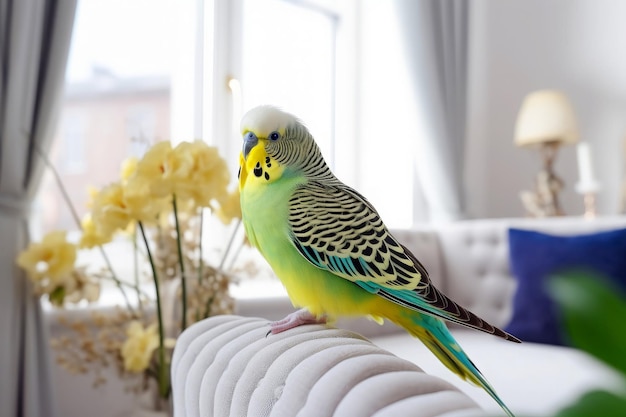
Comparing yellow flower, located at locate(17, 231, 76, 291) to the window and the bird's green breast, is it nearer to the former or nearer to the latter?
the window

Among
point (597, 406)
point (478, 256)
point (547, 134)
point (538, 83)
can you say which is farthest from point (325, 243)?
point (538, 83)

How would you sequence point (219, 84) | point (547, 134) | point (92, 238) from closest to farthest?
point (92, 238), point (219, 84), point (547, 134)

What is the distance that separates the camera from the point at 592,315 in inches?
6.3

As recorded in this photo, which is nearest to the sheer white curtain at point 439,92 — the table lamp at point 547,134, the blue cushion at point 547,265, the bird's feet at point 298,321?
the table lamp at point 547,134

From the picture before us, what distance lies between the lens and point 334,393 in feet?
1.84

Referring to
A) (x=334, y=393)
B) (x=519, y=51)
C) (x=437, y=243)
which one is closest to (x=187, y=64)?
(x=437, y=243)

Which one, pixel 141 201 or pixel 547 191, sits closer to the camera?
pixel 141 201

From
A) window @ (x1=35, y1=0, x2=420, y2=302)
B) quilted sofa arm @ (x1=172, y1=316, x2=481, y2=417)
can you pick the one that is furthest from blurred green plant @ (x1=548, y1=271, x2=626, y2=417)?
window @ (x1=35, y1=0, x2=420, y2=302)

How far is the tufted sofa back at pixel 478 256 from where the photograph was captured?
92.4 inches

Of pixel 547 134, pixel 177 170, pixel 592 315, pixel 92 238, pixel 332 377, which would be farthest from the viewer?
pixel 547 134

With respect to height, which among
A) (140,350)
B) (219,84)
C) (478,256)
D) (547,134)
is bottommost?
(140,350)

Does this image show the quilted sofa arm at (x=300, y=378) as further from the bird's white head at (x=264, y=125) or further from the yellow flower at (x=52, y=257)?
the yellow flower at (x=52, y=257)

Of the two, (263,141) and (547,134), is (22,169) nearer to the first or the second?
(263,141)

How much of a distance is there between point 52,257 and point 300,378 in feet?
3.56
